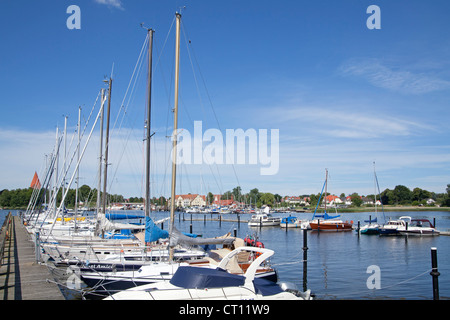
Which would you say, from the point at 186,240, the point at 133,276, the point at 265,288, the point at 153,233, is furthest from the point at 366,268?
the point at 133,276

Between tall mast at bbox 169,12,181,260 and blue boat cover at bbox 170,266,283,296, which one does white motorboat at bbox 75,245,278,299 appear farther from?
blue boat cover at bbox 170,266,283,296

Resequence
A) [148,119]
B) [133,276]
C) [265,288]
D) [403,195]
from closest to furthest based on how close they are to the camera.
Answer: [265,288] < [133,276] < [148,119] < [403,195]

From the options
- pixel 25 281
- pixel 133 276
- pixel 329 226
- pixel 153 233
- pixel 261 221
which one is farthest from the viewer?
pixel 261 221

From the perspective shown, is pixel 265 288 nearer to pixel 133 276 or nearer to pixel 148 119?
pixel 133 276

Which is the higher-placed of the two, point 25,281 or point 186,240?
point 186,240

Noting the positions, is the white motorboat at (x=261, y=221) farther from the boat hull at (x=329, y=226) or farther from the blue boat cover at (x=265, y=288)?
the blue boat cover at (x=265, y=288)

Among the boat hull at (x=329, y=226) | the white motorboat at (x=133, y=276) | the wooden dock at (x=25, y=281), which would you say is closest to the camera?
the wooden dock at (x=25, y=281)

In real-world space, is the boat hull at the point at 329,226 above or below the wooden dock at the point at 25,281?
below

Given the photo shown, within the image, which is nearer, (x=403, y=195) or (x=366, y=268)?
(x=366, y=268)

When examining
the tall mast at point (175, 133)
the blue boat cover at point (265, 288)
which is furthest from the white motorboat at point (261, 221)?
the blue boat cover at point (265, 288)

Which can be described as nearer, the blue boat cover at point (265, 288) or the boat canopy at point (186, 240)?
the blue boat cover at point (265, 288)

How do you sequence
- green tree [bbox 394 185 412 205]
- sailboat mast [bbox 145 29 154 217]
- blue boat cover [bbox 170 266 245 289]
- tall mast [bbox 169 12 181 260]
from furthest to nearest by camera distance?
1. green tree [bbox 394 185 412 205]
2. sailboat mast [bbox 145 29 154 217]
3. tall mast [bbox 169 12 181 260]
4. blue boat cover [bbox 170 266 245 289]

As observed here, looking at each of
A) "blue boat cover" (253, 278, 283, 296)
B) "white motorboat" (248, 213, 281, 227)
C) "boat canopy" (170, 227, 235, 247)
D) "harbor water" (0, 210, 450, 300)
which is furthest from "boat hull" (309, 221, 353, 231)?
"blue boat cover" (253, 278, 283, 296)
